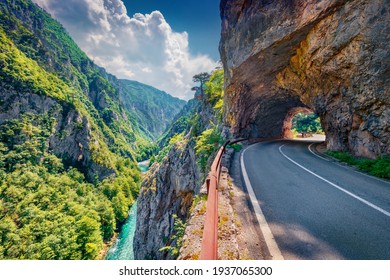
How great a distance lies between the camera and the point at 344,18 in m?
10.1

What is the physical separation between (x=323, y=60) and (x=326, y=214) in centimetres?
1103

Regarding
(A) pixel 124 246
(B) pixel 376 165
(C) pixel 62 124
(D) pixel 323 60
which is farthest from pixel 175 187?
(C) pixel 62 124

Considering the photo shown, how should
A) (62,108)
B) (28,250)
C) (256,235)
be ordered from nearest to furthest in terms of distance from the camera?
(256,235) < (28,250) < (62,108)

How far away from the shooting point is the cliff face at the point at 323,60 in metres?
8.96

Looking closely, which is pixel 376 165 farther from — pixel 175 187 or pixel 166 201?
pixel 166 201

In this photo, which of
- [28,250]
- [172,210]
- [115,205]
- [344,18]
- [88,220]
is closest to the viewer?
[344,18]

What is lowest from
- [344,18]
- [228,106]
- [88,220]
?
[88,220]

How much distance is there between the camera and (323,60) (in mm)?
11961

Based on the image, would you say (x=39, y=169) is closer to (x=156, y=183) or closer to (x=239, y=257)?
(x=156, y=183)

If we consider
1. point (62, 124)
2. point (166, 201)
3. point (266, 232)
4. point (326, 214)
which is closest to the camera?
point (266, 232)

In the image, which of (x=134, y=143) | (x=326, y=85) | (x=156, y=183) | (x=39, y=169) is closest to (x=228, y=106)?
(x=326, y=85)

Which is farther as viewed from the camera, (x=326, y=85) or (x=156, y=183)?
(x=156, y=183)

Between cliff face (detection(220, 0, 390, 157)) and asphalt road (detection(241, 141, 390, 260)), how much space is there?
4.38 meters
